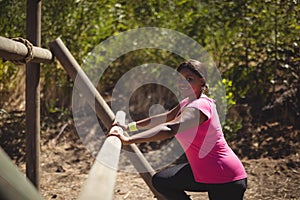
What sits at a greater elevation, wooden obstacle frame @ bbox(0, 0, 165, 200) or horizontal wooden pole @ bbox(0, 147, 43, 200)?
horizontal wooden pole @ bbox(0, 147, 43, 200)

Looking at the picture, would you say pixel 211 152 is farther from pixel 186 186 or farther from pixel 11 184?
pixel 11 184

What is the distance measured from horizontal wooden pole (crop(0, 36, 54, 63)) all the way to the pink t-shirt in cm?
106

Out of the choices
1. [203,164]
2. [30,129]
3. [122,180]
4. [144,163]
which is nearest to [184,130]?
[203,164]

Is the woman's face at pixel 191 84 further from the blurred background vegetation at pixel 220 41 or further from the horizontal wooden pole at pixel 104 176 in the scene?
the blurred background vegetation at pixel 220 41

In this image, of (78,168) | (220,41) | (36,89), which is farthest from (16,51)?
(220,41)

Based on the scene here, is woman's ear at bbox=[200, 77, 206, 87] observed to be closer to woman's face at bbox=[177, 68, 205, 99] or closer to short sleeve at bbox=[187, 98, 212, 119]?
woman's face at bbox=[177, 68, 205, 99]

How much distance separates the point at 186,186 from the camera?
2.98 metres

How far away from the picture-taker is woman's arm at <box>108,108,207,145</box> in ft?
8.22

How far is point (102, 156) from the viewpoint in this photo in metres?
2.12

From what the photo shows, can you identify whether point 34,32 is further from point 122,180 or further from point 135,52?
point 135,52

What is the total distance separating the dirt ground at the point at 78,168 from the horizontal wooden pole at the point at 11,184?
3.57 m

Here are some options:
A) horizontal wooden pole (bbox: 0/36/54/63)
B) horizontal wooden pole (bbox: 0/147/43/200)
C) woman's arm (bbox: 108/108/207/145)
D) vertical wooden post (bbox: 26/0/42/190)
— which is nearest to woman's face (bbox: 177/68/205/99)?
woman's arm (bbox: 108/108/207/145)

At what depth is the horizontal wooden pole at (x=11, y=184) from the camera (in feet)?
2.88

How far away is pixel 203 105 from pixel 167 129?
28 cm
